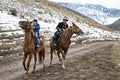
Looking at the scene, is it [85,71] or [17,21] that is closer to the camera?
[85,71]

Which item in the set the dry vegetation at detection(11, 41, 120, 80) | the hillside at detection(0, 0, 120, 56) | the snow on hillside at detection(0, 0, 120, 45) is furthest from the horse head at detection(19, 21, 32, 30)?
the snow on hillside at detection(0, 0, 120, 45)

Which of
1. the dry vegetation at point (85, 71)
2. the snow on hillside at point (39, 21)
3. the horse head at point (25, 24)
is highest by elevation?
the horse head at point (25, 24)

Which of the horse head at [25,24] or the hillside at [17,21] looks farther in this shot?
the hillside at [17,21]

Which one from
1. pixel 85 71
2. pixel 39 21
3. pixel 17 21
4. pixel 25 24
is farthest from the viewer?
pixel 39 21

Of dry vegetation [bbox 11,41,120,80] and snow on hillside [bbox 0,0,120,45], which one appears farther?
snow on hillside [bbox 0,0,120,45]

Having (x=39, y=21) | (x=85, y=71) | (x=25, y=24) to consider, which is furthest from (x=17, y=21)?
(x=85, y=71)

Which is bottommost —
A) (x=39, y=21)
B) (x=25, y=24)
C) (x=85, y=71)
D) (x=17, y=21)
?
(x=39, y=21)

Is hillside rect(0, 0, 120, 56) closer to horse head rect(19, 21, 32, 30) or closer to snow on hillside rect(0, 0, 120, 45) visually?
snow on hillside rect(0, 0, 120, 45)

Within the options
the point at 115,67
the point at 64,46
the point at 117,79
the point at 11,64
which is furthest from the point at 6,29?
the point at 117,79

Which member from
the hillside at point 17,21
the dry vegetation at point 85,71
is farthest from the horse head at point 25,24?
the hillside at point 17,21

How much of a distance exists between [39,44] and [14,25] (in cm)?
2259

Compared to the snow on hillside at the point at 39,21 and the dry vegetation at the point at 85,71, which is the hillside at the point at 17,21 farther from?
the dry vegetation at the point at 85,71

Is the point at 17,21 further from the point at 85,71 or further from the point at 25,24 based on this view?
the point at 85,71

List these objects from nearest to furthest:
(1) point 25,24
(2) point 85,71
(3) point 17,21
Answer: (1) point 25,24, (2) point 85,71, (3) point 17,21
